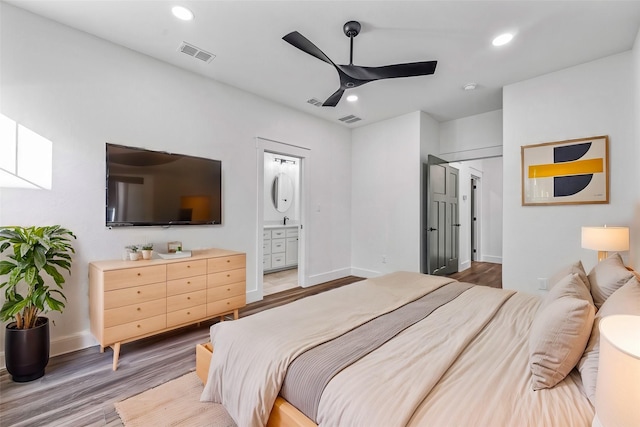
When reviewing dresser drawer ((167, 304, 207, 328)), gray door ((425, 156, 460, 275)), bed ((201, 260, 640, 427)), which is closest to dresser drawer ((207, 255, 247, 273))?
dresser drawer ((167, 304, 207, 328))

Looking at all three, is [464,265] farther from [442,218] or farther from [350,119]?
[350,119]

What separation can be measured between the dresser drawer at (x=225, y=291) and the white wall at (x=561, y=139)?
10.7ft

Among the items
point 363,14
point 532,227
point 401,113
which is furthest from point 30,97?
point 532,227

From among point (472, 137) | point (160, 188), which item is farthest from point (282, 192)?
point (472, 137)

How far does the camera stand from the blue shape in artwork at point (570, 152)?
309cm

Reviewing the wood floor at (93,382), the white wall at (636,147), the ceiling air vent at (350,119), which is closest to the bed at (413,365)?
the wood floor at (93,382)

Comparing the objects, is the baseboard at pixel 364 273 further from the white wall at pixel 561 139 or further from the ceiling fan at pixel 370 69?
the ceiling fan at pixel 370 69

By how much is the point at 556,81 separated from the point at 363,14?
2.53 m

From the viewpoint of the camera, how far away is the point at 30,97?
91.4 inches

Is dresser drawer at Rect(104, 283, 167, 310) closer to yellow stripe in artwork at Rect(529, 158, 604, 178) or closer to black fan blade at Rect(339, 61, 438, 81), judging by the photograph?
black fan blade at Rect(339, 61, 438, 81)

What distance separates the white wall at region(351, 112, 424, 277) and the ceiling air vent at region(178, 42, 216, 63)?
3037 millimetres

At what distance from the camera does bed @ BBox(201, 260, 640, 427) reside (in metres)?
0.98

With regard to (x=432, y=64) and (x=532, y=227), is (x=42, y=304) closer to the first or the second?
(x=432, y=64)

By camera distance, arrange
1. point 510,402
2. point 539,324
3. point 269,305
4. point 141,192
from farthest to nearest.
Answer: point 269,305
point 141,192
point 539,324
point 510,402
